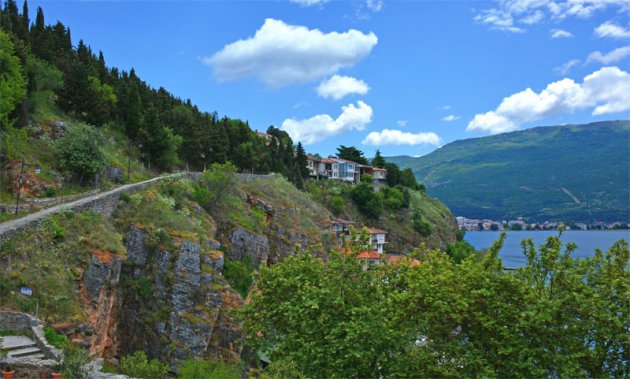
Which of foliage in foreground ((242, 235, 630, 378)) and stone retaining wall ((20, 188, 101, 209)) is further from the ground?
stone retaining wall ((20, 188, 101, 209))

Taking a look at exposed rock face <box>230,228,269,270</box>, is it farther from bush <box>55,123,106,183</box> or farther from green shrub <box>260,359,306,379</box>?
green shrub <box>260,359,306,379</box>

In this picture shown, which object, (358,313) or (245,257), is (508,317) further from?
(245,257)

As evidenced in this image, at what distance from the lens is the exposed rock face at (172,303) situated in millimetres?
27531

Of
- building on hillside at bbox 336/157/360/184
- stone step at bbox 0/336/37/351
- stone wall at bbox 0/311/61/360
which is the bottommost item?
stone step at bbox 0/336/37/351

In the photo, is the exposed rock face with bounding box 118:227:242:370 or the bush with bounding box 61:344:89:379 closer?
the bush with bounding box 61:344:89:379

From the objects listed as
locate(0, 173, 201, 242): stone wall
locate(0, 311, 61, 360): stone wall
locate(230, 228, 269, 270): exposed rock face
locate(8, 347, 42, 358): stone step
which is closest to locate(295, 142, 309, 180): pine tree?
locate(230, 228, 269, 270): exposed rock face

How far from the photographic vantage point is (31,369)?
1361cm

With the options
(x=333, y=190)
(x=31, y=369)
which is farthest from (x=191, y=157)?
(x=31, y=369)

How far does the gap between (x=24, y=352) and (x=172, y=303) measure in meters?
13.5

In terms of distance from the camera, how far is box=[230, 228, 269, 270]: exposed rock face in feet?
131

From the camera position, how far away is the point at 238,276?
3638 centimetres

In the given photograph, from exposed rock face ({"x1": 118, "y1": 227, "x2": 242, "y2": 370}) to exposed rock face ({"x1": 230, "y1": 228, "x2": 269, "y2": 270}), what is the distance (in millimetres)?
8329

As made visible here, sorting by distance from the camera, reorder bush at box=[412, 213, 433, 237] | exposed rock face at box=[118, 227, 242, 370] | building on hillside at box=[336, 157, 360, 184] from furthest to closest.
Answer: building on hillside at box=[336, 157, 360, 184], bush at box=[412, 213, 433, 237], exposed rock face at box=[118, 227, 242, 370]

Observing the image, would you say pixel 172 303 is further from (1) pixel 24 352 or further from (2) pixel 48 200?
(1) pixel 24 352
